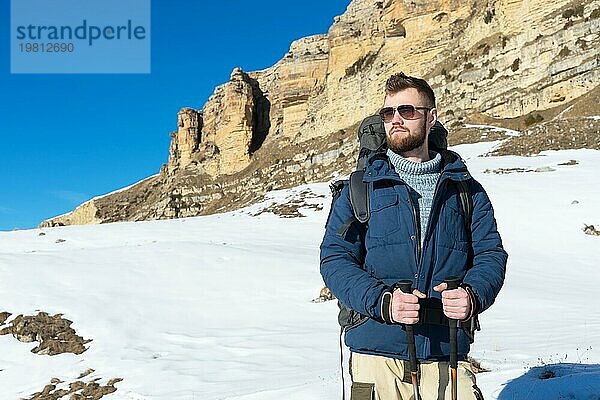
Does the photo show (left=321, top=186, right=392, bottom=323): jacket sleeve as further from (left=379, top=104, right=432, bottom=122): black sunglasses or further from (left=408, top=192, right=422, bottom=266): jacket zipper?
(left=379, top=104, right=432, bottom=122): black sunglasses

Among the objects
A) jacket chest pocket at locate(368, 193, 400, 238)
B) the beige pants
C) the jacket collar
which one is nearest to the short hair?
the jacket collar

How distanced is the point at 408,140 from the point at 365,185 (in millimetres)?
356

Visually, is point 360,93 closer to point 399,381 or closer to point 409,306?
point 399,381

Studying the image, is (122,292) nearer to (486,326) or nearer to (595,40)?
(486,326)

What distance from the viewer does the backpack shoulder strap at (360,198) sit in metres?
2.85

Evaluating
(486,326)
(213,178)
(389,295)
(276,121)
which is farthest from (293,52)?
(389,295)

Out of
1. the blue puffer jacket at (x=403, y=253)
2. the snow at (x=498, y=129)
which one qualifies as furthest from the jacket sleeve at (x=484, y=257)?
the snow at (x=498, y=129)

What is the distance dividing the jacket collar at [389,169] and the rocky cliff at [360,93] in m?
21.8

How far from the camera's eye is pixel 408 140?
2955 mm

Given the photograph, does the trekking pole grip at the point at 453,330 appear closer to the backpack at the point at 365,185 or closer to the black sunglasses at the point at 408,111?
the backpack at the point at 365,185

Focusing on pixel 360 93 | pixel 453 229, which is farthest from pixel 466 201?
pixel 360 93

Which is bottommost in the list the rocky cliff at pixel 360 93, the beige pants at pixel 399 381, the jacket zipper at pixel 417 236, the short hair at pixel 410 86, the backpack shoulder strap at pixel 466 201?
the beige pants at pixel 399 381

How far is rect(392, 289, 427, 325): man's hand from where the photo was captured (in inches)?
100

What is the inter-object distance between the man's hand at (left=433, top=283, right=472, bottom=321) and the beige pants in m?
0.44
